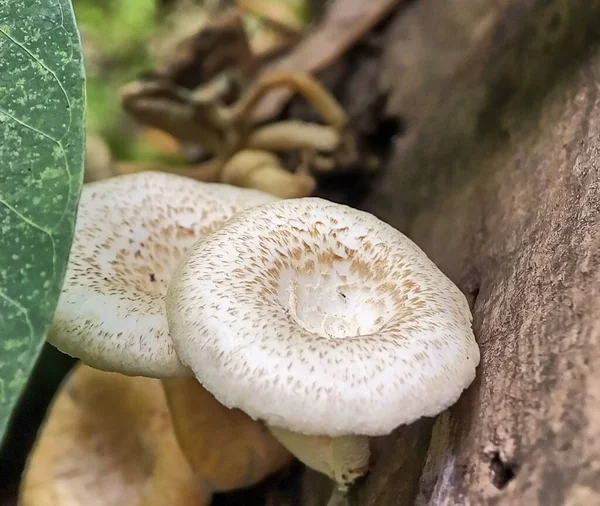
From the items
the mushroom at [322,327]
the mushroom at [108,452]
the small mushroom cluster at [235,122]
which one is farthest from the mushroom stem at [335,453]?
the small mushroom cluster at [235,122]

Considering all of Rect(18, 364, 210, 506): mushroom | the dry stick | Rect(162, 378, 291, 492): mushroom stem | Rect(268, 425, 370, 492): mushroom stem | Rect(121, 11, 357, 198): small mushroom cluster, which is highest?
the dry stick

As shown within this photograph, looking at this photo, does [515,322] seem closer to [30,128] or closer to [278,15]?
[30,128]

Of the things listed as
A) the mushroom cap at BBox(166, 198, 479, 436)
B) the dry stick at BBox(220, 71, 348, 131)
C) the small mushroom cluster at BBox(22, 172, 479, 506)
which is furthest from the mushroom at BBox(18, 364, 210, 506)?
the dry stick at BBox(220, 71, 348, 131)

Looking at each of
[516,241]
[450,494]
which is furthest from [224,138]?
[450,494]

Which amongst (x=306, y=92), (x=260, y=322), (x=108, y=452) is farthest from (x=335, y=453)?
(x=306, y=92)

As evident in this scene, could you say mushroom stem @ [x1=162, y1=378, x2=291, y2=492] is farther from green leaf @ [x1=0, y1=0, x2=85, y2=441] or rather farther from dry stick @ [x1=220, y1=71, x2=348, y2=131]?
dry stick @ [x1=220, y1=71, x2=348, y2=131]
